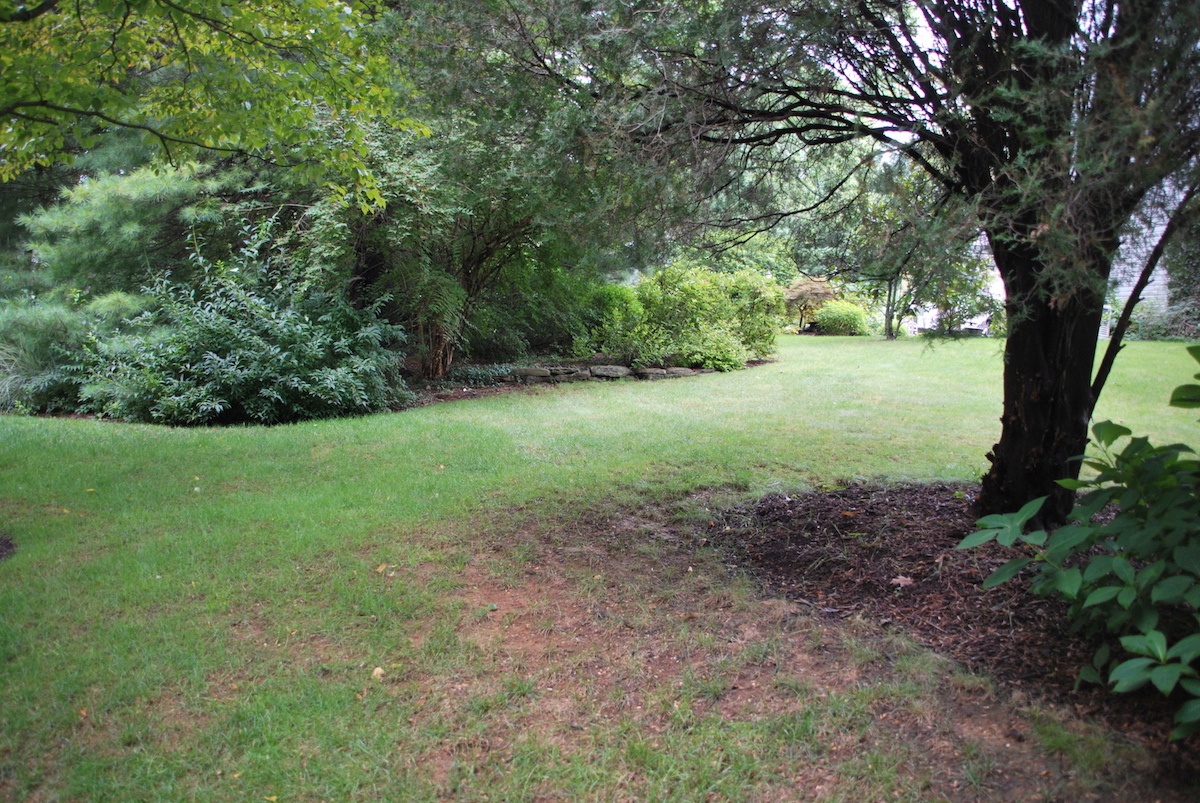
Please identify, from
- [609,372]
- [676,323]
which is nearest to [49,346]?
[609,372]

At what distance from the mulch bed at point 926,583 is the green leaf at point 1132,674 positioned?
373 millimetres

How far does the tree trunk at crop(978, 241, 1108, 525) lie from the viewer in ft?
12.1

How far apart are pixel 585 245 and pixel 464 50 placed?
1.26 meters

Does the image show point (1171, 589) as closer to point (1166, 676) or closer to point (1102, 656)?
point (1166, 676)

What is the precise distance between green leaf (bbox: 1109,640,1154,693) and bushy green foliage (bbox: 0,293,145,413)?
35.4ft

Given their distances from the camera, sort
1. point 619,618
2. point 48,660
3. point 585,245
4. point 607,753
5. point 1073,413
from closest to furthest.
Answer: point 607,753, point 48,660, point 619,618, point 1073,413, point 585,245

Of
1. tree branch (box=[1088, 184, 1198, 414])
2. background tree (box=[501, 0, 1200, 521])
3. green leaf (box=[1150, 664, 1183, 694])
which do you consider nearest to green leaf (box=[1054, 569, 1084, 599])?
green leaf (box=[1150, 664, 1183, 694])

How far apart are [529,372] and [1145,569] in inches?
397

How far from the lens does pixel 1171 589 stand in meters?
2.19

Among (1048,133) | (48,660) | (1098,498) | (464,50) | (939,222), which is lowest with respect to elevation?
(48,660)

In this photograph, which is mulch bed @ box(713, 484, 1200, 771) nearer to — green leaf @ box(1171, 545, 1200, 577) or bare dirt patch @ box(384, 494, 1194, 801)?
bare dirt patch @ box(384, 494, 1194, 801)

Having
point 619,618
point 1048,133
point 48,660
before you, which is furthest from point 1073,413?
point 48,660

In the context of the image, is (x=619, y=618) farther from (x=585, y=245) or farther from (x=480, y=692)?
(x=585, y=245)

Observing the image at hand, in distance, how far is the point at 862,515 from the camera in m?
4.68
